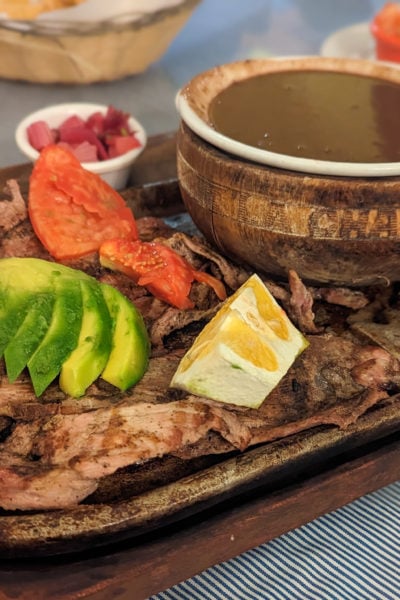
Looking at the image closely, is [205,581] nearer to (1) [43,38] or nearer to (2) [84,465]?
(2) [84,465]

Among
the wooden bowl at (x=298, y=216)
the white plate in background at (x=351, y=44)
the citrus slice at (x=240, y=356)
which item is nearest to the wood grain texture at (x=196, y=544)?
the citrus slice at (x=240, y=356)

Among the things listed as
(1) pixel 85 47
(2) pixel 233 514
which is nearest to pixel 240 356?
(2) pixel 233 514

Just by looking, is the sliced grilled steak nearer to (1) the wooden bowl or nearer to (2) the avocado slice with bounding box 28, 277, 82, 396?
(2) the avocado slice with bounding box 28, 277, 82, 396

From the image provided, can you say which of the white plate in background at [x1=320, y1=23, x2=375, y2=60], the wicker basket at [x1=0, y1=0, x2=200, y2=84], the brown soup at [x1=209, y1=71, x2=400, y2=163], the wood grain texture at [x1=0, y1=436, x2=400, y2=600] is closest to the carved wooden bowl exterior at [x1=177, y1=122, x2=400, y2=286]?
the brown soup at [x1=209, y1=71, x2=400, y2=163]

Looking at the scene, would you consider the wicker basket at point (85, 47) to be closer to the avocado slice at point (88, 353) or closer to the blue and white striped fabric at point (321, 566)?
the avocado slice at point (88, 353)

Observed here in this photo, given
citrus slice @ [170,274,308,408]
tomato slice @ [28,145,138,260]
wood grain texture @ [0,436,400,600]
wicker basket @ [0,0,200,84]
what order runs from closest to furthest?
wood grain texture @ [0,436,400,600] < citrus slice @ [170,274,308,408] < tomato slice @ [28,145,138,260] < wicker basket @ [0,0,200,84]
